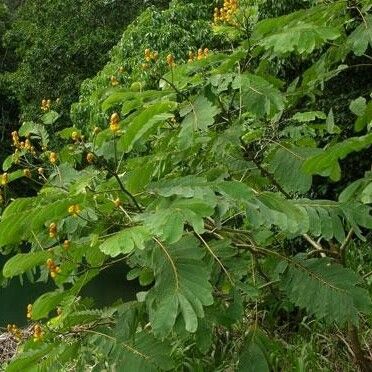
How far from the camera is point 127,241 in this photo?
1.27 m

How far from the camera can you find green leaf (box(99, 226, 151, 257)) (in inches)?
49.4

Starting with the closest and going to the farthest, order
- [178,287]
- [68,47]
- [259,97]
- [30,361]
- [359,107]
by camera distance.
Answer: [178,287] < [259,97] < [30,361] < [359,107] < [68,47]

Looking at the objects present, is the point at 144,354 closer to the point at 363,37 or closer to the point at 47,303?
the point at 47,303

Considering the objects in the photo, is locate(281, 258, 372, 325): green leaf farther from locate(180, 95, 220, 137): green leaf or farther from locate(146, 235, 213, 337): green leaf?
locate(180, 95, 220, 137): green leaf

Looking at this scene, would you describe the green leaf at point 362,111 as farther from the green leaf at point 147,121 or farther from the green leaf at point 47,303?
the green leaf at point 47,303

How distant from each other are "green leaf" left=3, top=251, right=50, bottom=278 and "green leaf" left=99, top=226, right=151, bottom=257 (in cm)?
30

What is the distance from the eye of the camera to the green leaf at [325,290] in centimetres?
162

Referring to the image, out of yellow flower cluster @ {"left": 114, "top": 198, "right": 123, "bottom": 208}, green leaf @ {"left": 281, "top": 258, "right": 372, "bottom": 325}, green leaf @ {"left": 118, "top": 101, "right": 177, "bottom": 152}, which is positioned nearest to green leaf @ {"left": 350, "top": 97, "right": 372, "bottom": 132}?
green leaf @ {"left": 281, "top": 258, "right": 372, "bottom": 325}

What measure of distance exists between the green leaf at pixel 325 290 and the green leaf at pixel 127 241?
58cm

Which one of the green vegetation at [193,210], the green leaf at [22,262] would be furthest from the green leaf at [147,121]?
the green leaf at [22,262]

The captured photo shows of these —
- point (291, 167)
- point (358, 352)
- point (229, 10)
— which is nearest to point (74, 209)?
point (291, 167)

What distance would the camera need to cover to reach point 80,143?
5.04ft

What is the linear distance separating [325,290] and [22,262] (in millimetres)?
766

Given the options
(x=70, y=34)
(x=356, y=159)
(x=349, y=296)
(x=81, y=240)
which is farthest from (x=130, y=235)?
(x=70, y=34)
